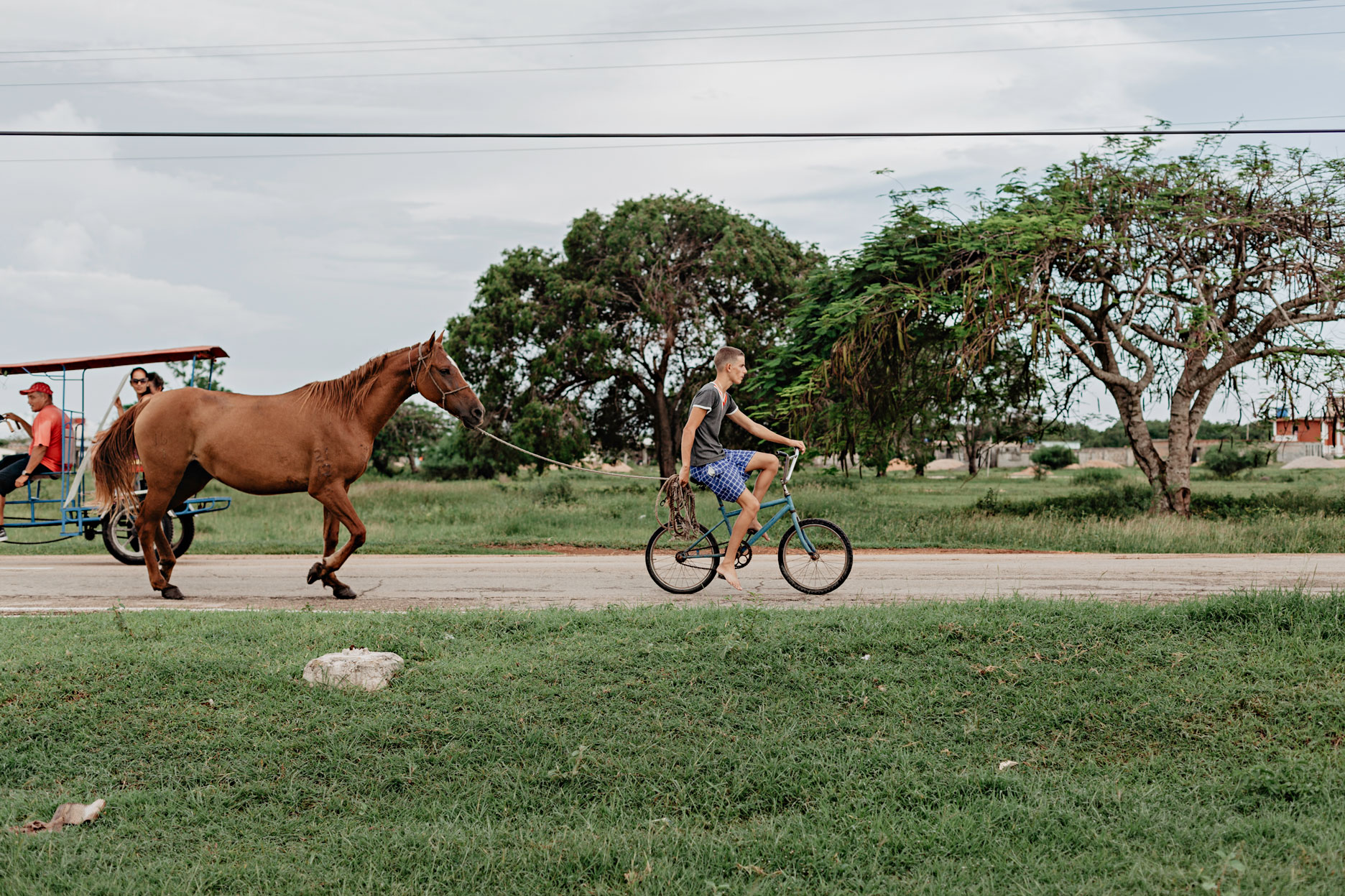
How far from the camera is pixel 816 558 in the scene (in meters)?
9.38

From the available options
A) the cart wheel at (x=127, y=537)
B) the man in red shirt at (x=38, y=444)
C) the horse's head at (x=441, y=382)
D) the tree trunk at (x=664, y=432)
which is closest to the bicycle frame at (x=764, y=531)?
the horse's head at (x=441, y=382)

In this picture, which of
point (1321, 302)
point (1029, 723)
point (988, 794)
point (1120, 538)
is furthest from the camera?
point (1321, 302)

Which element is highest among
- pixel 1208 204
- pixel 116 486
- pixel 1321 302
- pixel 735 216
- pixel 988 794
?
pixel 735 216

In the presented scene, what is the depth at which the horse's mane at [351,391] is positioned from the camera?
379 inches

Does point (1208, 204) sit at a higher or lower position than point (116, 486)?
higher

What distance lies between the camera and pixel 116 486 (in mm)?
10391

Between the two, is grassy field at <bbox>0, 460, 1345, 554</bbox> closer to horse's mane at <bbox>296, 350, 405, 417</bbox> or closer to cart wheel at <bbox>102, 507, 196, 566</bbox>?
cart wheel at <bbox>102, 507, 196, 566</bbox>

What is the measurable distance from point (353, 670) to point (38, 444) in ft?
26.7

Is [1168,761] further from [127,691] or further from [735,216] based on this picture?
[735,216]

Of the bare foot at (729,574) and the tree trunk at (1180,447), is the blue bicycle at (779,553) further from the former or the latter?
the tree trunk at (1180,447)

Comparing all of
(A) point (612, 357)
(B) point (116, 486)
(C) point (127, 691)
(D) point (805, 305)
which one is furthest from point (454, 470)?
(C) point (127, 691)

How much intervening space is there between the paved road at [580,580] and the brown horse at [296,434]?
0.73 meters

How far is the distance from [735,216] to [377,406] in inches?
899

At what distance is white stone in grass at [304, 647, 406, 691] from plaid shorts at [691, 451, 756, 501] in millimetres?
3507
